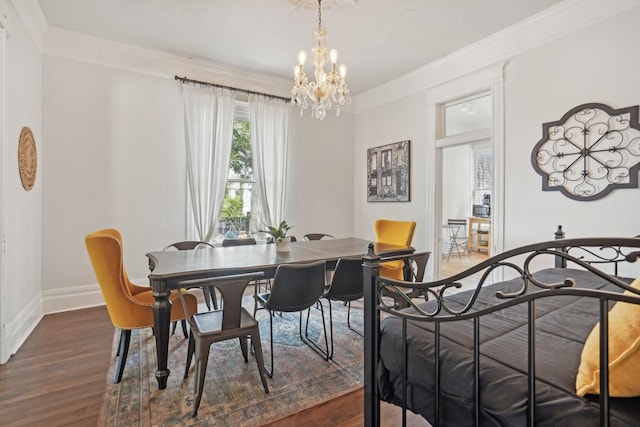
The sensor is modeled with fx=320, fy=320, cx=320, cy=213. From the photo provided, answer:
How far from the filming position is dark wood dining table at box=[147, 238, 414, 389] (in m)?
2.07

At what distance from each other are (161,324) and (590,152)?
3.83 m

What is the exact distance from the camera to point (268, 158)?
4.84 metres

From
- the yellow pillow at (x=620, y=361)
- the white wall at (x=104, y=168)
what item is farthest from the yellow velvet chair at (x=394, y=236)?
the white wall at (x=104, y=168)

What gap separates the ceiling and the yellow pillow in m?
3.07

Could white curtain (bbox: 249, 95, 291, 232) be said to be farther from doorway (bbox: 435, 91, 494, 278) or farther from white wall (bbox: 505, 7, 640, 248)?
doorway (bbox: 435, 91, 494, 278)

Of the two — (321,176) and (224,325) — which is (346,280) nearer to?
(224,325)

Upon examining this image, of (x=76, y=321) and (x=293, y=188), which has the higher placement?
(x=293, y=188)

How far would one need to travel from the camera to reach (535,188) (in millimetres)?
3336

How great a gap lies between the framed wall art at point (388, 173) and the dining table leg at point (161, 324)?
12.0 ft

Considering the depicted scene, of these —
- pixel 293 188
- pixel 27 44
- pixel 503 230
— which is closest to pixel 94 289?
pixel 27 44

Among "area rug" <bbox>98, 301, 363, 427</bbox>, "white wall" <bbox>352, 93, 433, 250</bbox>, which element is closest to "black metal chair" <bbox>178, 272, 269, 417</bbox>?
"area rug" <bbox>98, 301, 363, 427</bbox>

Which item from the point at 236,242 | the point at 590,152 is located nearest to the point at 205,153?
the point at 236,242

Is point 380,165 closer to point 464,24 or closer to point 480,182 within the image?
point 464,24

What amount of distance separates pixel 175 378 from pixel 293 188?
11.1 feet
